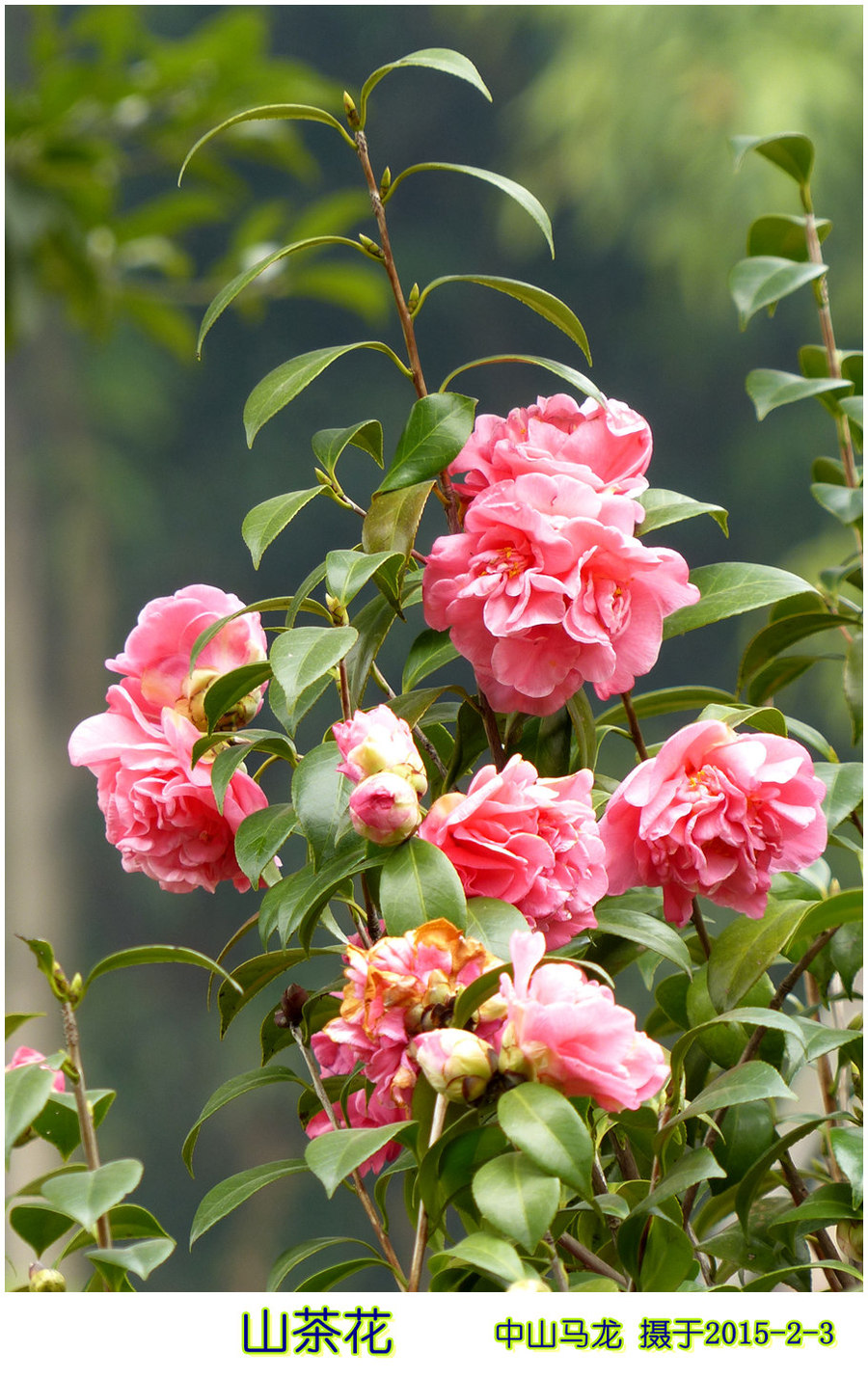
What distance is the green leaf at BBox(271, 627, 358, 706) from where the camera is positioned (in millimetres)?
349

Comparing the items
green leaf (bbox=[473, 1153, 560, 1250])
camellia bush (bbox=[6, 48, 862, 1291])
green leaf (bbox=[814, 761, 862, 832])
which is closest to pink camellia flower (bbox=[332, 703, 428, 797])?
camellia bush (bbox=[6, 48, 862, 1291])

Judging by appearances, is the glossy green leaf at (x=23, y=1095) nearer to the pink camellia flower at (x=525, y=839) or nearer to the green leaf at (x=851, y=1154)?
the pink camellia flower at (x=525, y=839)

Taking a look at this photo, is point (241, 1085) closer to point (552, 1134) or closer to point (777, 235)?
point (552, 1134)

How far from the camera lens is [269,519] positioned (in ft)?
1.35

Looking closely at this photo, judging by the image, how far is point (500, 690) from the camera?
0.40m

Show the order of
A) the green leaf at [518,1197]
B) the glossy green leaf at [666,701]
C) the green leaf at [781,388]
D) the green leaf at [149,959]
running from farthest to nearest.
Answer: the green leaf at [781,388] → the glossy green leaf at [666,701] → the green leaf at [149,959] → the green leaf at [518,1197]

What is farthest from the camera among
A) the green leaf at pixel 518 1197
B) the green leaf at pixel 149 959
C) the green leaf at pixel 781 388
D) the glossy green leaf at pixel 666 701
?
the green leaf at pixel 781 388

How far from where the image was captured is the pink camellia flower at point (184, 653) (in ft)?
1.42

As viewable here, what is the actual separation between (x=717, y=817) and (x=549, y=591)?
8cm

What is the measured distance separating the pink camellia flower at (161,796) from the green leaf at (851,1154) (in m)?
0.22

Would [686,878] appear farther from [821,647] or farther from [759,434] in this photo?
[759,434]

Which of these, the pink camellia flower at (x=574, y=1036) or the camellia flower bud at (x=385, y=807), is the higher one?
the camellia flower bud at (x=385, y=807)

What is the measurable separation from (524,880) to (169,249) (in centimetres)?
128

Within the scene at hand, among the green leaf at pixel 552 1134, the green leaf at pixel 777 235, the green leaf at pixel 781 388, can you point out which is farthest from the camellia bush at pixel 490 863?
the green leaf at pixel 777 235
